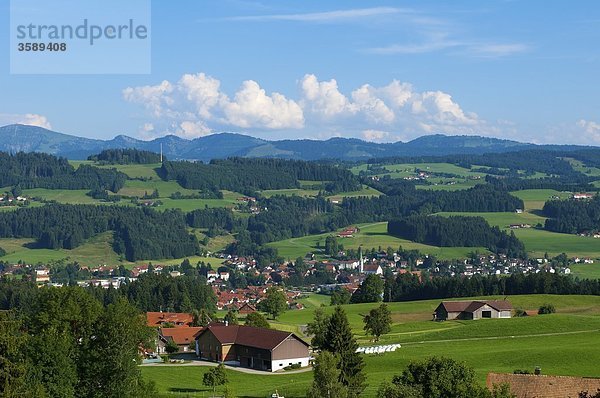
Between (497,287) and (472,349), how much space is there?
176 feet

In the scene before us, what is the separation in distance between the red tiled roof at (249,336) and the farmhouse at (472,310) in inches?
1187

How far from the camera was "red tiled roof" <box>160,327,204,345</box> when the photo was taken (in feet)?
294

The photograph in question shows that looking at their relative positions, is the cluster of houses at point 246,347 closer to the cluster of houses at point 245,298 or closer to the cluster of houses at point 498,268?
the cluster of houses at point 245,298

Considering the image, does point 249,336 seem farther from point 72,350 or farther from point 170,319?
point 72,350

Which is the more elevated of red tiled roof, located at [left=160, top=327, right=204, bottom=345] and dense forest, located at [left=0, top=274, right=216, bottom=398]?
dense forest, located at [left=0, top=274, right=216, bottom=398]

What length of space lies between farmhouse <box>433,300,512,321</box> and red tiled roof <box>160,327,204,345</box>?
29.8 metres

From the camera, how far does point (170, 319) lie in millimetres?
104812

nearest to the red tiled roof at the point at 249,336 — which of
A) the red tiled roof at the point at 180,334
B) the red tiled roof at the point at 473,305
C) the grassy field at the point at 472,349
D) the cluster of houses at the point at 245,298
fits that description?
the grassy field at the point at 472,349

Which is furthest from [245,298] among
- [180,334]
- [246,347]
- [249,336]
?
[246,347]

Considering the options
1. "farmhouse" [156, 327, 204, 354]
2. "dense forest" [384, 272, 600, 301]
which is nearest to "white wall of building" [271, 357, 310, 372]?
"farmhouse" [156, 327, 204, 354]

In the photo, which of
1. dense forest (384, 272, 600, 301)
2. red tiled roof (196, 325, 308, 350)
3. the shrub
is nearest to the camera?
the shrub

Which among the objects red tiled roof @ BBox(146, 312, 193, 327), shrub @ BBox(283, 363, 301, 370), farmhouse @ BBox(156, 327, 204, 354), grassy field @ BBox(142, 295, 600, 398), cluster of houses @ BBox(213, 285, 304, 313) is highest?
grassy field @ BBox(142, 295, 600, 398)

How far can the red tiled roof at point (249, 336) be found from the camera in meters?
76.7

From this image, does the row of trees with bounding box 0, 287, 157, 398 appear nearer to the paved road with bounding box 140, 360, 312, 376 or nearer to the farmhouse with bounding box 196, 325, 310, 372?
the paved road with bounding box 140, 360, 312, 376
